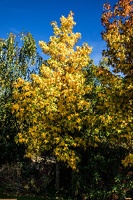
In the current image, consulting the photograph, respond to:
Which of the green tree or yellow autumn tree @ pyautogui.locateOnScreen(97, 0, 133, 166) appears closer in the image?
yellow autumn tree @ pyautogui.locateOnScreen(97, 0, 133, 166)

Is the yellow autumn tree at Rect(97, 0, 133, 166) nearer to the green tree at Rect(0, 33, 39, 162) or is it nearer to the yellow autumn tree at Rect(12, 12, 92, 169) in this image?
the yellow autumn tree at Rect(12, 12, 92, 169)

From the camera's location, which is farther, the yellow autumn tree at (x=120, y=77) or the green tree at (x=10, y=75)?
the green tree at (x=10, y=75)

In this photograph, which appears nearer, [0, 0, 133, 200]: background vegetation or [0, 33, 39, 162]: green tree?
[0, 0, 133, 200]: background vegetation

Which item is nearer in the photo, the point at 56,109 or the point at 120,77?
the point at 120,77

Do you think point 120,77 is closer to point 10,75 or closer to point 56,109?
point 56,109

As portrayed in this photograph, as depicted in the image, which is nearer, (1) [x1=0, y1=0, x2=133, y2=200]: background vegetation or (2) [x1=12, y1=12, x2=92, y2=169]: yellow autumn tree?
Result: (1) [x1=0, y1=0, x2=133, y2=200]: background vegetation

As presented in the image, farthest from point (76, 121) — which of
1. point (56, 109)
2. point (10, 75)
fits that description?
point (10, 75)

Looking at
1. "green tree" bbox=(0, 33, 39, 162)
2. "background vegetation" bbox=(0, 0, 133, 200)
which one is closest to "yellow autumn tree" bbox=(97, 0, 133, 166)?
"background vegetation" bbox=(0, 0, 133, 200)

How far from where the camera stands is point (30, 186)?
16.2 meters

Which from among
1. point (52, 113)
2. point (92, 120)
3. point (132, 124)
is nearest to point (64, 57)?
point (52, 113)

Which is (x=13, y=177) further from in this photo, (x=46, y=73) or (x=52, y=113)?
(x=46, y=73)

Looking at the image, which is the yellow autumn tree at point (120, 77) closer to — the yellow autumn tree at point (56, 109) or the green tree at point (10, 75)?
the yellow autumn tree at point (56, 109)

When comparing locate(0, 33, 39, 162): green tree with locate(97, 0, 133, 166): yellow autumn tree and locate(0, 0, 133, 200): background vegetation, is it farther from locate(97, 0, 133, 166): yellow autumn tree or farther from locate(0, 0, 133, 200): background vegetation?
locate(97, 0, 133, 166): yellow autumn tree

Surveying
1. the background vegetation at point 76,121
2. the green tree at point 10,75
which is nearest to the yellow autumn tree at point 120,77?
the background vegetation at point 76,121
